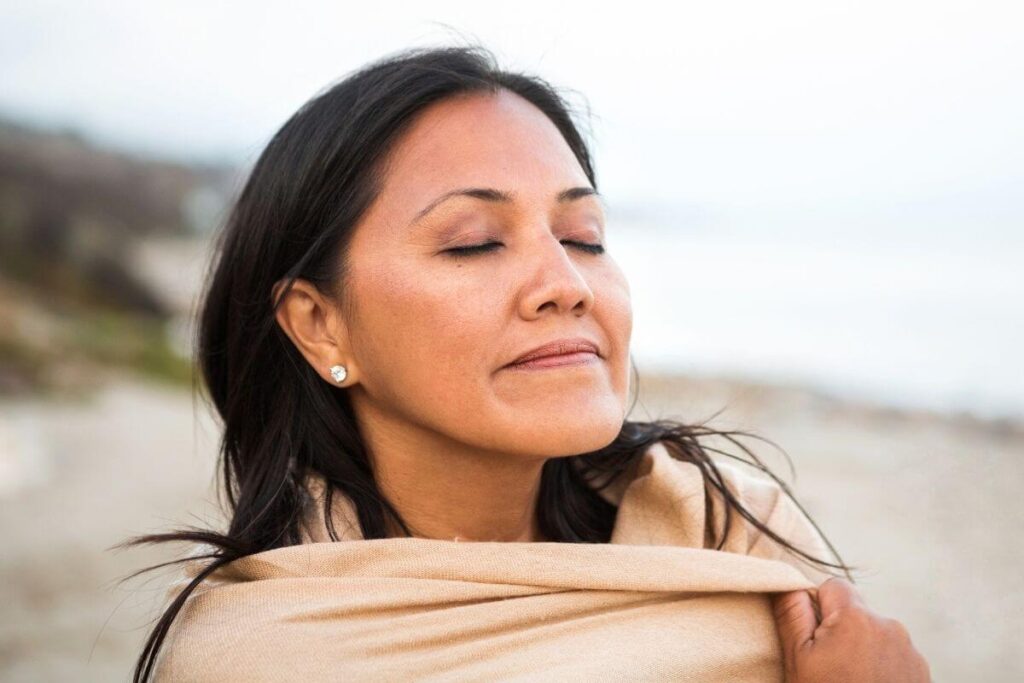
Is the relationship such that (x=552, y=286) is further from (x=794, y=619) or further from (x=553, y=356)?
(x=794, y=619)

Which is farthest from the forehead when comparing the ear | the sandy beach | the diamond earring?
the sandy beach

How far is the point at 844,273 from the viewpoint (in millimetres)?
19688

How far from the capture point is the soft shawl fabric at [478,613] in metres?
1.99

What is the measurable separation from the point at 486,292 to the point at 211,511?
4.36m

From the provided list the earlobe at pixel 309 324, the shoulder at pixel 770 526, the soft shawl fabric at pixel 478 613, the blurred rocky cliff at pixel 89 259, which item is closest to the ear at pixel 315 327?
the earlobe at pixel 309 324

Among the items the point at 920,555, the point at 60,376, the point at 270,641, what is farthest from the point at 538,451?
the point at 60,376

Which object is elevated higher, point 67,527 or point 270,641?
point 270,641

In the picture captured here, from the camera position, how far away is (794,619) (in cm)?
227

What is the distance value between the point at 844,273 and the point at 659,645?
61.3 ft

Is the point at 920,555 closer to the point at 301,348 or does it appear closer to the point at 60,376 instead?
the point at 301,348

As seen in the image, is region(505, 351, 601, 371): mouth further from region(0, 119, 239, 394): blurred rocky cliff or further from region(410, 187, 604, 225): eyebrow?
region(0, 119, 239, 394): blurred rocky cliff

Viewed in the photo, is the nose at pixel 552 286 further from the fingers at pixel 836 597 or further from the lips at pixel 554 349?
the fingers at pixel 836 597

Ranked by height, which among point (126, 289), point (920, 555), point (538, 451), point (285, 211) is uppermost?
point (285, 211)

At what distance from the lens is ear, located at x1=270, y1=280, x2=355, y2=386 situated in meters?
2.44
